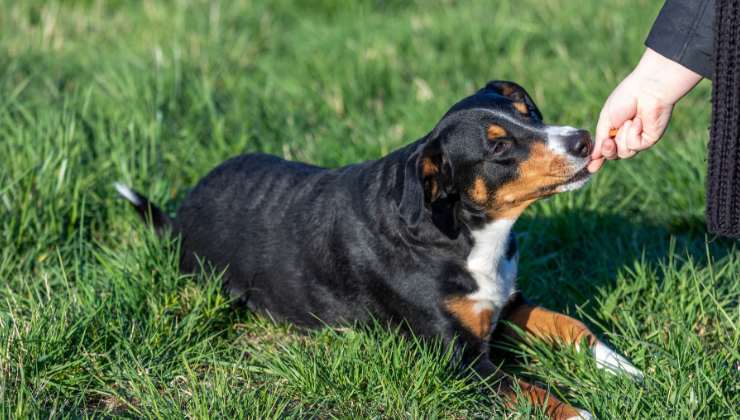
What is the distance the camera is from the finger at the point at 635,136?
11.1ft

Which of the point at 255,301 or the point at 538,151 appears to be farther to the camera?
the point at 255,301

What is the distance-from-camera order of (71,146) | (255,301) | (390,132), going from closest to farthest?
(255,301), (71,146), (390,132)

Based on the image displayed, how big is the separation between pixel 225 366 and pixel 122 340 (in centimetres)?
41

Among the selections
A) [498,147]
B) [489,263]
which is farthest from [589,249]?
[498,147]

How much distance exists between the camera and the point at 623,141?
3449 millimetres

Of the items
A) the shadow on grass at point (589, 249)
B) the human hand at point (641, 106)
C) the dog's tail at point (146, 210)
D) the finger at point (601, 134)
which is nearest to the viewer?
the human hand at point (641, 106)

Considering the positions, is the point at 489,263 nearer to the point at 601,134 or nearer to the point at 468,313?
the point at 468,313

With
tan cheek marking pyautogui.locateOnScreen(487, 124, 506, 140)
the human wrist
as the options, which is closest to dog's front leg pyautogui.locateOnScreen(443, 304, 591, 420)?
tan cheek marking pyautogui.locateOnScreen(487, 124, 506, 140)

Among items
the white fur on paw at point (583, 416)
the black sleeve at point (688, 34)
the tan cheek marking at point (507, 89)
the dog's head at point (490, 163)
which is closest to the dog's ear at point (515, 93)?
the tan cheek marking at point (507, 89)

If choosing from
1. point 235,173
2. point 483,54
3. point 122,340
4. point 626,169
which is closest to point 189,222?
point 235,173

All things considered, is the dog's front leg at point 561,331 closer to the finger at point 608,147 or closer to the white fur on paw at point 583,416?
the white fur on paw at point 583,416

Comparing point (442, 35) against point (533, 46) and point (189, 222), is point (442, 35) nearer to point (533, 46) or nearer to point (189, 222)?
point (533, 46)

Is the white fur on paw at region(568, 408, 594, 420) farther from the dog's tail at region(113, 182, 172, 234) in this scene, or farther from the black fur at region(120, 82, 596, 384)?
the dog's tail at region(113, 182, 172, 234)

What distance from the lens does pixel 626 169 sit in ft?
17.0
